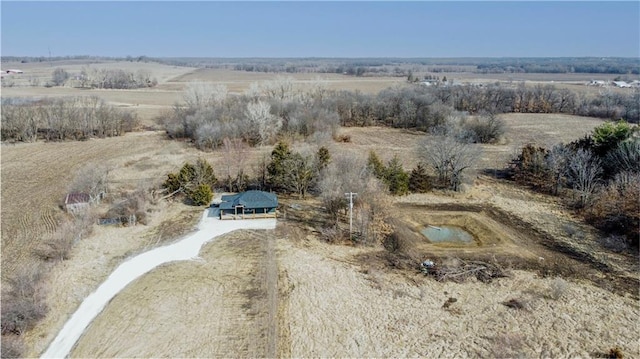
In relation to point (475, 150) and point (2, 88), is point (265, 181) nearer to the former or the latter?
point (475, 150)

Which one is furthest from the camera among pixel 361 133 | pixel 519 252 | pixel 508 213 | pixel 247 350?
pixel 361 133

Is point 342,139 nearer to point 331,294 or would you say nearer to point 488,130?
point 488,130

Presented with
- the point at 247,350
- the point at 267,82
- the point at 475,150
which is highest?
the point at 267,82

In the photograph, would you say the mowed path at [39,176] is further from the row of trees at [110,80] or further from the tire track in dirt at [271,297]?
the row of trees at [110,80]

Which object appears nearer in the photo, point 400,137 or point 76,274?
point 76,274

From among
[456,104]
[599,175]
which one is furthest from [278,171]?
[456,104]

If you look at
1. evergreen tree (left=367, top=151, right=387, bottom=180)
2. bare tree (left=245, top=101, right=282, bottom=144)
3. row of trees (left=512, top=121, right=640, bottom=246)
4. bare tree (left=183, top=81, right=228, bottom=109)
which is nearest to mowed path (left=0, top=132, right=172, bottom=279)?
bare tree (left=183, top=81, right=228, bottom=109)

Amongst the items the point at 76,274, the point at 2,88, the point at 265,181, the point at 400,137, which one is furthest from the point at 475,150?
the point at 2,88
